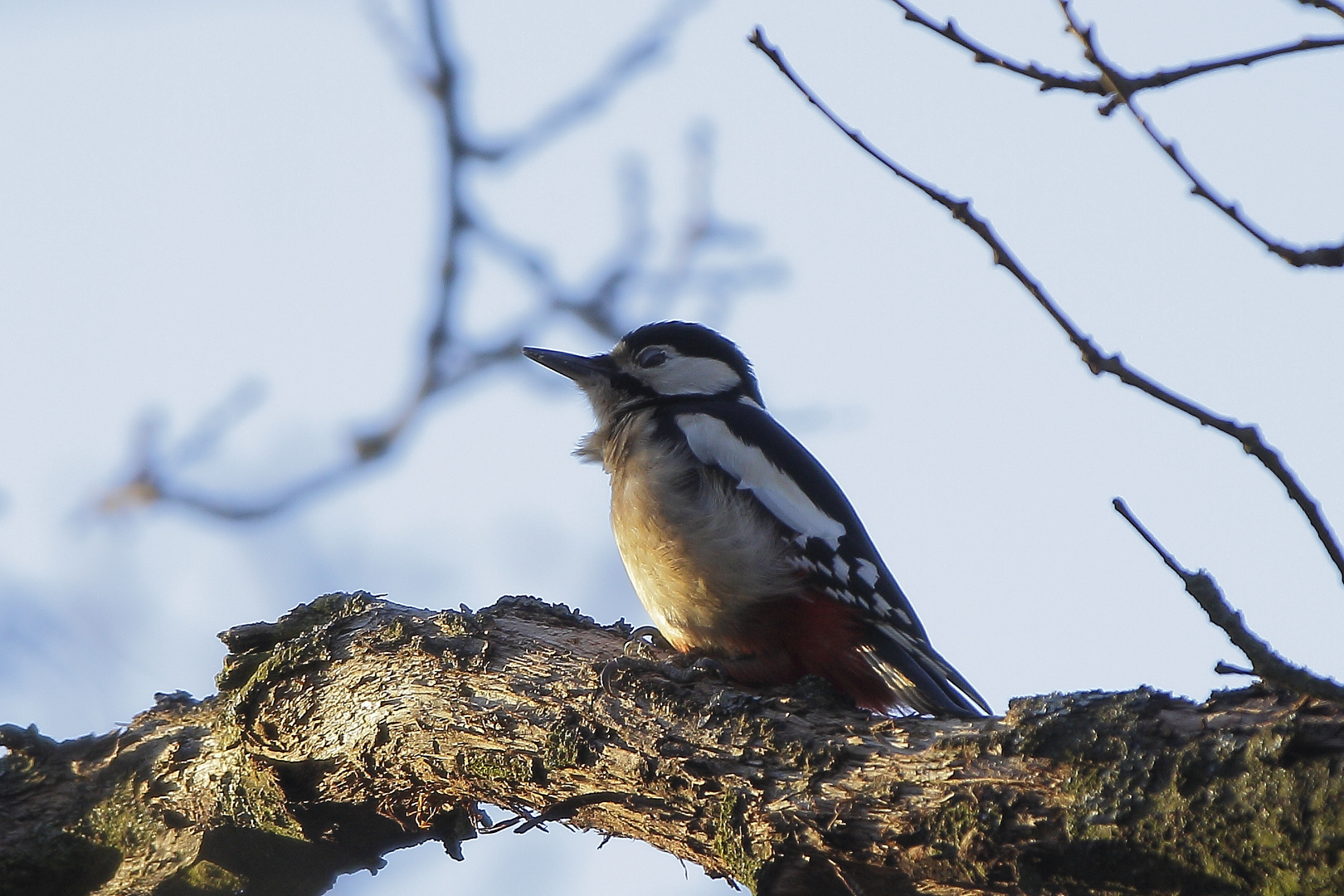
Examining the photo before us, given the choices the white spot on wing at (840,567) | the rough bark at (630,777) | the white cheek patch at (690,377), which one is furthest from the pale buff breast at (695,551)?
the white cheek patch at (690,377)

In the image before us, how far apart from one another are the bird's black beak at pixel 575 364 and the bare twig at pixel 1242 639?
348 centimetres

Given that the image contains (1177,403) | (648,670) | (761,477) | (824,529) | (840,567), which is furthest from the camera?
(761,477)

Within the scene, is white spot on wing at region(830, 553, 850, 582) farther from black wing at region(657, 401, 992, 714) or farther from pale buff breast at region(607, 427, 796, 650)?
pale buff breast at region(607, 427, 796, 650)

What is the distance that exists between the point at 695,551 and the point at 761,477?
419 millimetres

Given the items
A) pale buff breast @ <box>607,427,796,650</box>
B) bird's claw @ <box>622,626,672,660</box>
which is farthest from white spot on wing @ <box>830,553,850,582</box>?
bird's claw @ <box>622,626,672,660</box>

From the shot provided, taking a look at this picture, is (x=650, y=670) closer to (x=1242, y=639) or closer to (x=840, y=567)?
(x=840, y=567)

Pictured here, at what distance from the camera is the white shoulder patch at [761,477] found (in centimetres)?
394

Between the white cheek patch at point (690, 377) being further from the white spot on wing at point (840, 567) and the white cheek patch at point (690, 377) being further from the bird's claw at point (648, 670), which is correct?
the bird's claw at point (648, 670)

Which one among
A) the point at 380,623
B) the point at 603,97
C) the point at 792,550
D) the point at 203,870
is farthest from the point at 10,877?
the point at 603,97

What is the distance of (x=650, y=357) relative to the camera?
525 cm

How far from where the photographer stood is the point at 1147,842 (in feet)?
6.89

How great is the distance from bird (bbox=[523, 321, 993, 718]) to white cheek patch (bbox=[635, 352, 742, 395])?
0.48 m

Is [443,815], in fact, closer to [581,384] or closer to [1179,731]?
[1179,731]

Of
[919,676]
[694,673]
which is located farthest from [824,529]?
[694,673]
